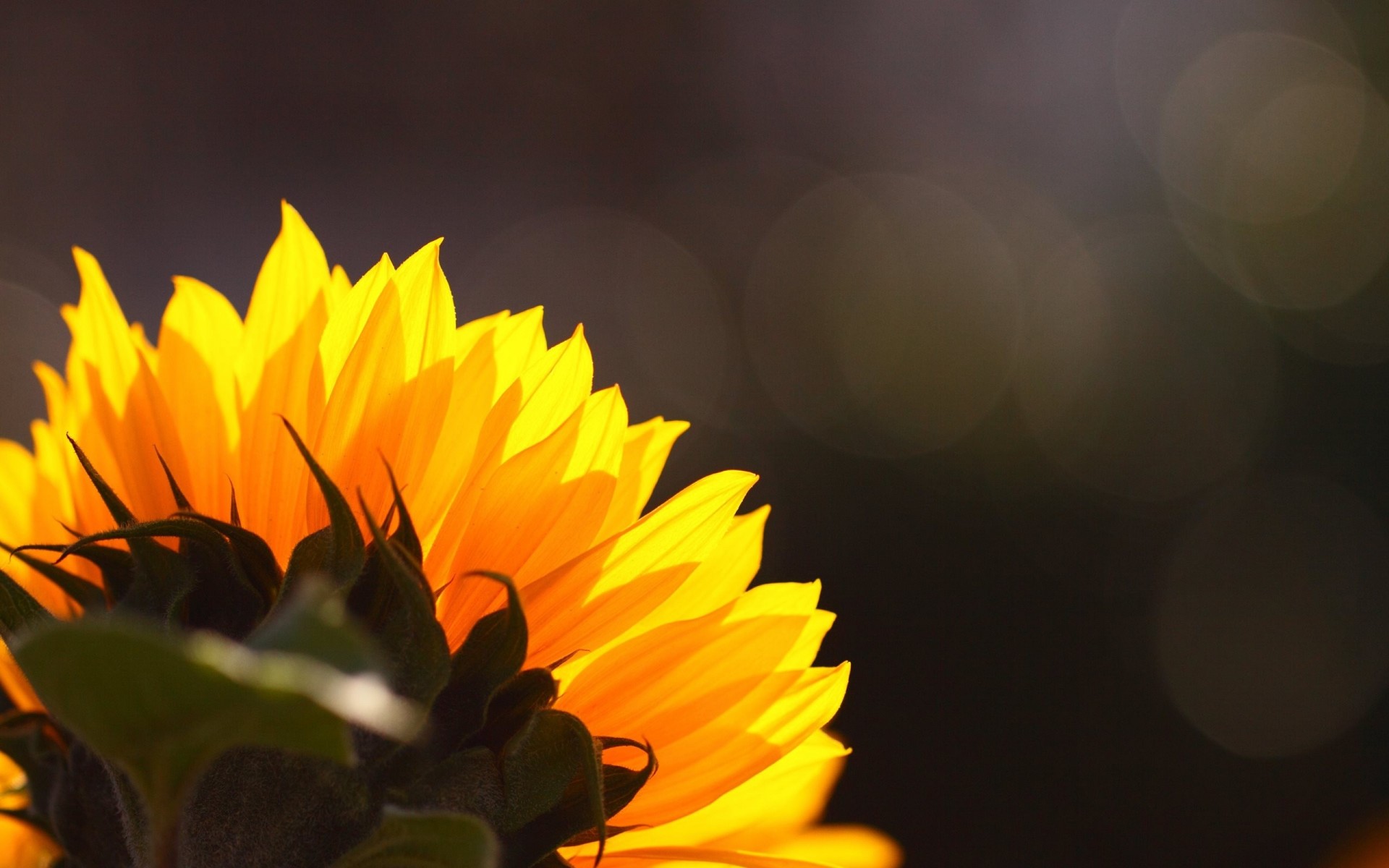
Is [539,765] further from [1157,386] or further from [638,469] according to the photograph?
[1157,386]

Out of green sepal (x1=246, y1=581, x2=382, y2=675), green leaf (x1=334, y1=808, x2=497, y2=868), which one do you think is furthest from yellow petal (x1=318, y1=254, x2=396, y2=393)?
green sepal (x1=246, y1=581, x2=382, y2=675)

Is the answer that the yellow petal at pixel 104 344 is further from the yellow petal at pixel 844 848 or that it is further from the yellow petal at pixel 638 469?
the yellow petal at pixel 844 848

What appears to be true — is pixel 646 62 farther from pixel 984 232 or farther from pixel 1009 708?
pixel 1009 708

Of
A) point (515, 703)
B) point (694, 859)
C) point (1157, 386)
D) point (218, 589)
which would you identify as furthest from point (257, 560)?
point (1157, 386)

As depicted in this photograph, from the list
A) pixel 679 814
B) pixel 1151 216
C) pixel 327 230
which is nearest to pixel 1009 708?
pixel 1151 216

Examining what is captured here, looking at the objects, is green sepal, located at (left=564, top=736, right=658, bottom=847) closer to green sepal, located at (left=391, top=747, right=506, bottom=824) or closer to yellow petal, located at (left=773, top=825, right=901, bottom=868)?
green sepal, located at (left=391, top=747, right=506, bottom=824)

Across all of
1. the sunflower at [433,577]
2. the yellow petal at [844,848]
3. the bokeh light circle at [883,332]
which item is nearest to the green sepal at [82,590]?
the sunflower at [433,577]
